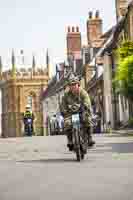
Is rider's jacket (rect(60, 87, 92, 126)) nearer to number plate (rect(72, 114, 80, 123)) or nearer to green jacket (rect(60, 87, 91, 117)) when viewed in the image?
green jacket (rect(60, 87, 91, 117))

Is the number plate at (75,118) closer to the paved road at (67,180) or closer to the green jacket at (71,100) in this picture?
the green jacket at (71,100)

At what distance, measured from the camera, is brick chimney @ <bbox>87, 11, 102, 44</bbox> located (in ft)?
264

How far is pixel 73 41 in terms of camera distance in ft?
299

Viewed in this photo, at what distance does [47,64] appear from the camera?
146 meters

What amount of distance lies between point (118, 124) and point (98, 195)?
55.5m

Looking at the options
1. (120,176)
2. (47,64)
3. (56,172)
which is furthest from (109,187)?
(47,64)

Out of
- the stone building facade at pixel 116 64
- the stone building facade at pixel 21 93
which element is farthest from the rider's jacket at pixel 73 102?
the stone building facade at pixel 21 93

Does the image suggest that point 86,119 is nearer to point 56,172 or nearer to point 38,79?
point 56,172

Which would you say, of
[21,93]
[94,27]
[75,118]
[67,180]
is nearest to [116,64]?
[94,27]

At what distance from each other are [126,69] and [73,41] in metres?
48.2

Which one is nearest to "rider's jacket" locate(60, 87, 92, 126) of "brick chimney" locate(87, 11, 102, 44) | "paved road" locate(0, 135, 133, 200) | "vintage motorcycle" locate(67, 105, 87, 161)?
"vintage motorcycle" locate(67, 105, 87, 161)

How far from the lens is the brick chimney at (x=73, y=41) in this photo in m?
89.9

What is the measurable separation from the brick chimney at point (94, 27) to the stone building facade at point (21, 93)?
52543 mm

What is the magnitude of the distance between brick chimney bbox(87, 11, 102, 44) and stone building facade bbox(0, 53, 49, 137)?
52.5 m
